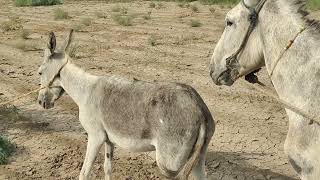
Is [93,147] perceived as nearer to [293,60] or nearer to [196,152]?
[196,152]

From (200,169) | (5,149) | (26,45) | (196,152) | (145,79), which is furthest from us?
(26,45)

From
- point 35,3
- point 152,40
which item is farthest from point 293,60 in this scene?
point 35,3

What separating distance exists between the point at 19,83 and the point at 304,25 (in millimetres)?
10070

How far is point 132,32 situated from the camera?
21.0 m

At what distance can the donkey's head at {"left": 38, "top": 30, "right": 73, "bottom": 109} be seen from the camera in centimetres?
679

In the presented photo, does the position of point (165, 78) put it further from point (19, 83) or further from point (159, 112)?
point (159, 112)

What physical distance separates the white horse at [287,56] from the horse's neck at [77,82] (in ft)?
8.51

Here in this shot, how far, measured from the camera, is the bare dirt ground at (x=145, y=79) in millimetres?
7523

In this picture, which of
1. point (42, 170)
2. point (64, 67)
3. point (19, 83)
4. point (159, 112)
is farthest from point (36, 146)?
point (19, 83)

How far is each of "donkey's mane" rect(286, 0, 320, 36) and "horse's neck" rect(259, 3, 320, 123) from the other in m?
0.05

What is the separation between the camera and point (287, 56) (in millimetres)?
3746

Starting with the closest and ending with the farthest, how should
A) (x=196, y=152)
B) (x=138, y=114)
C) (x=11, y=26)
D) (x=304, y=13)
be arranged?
(x=304, y=13)
(x=196, y=152)
(x=138, y=114)
(x=11, y=26)

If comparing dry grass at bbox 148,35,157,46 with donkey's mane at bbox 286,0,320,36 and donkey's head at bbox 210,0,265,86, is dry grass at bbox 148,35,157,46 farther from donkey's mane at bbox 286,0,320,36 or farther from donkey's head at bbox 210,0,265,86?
donkey's mane at bbox 286,0,320,36

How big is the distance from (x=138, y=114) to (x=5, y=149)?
11.2 ft
